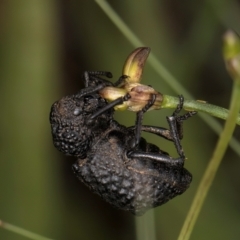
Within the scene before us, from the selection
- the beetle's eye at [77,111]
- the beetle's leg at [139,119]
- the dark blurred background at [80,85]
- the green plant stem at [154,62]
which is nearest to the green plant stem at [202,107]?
the beetle's leg at [139,119]

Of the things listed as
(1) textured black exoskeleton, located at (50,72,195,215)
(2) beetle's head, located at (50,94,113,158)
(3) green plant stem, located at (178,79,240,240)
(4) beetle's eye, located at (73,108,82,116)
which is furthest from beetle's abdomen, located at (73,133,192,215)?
(3) green plant stem, located at (178,79,240,240)

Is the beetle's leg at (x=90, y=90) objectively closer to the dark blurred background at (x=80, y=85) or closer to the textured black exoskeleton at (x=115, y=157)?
the textured black exoskeleton at (x=115, y=157)

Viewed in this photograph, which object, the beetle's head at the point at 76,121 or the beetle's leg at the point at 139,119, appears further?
the beetle's head at the point at 76,121

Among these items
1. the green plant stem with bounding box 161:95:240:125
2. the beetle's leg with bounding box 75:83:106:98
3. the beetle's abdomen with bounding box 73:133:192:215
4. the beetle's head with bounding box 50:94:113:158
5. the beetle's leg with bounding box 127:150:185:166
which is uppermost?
the beetle's leg with bounding box 75:83:106:98

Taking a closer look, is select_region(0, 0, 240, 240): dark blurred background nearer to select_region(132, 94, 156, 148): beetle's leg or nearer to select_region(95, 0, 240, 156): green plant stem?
select_region(95, 0, 240, 156): green plant stem

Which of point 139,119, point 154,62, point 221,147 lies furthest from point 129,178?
point 221,147
